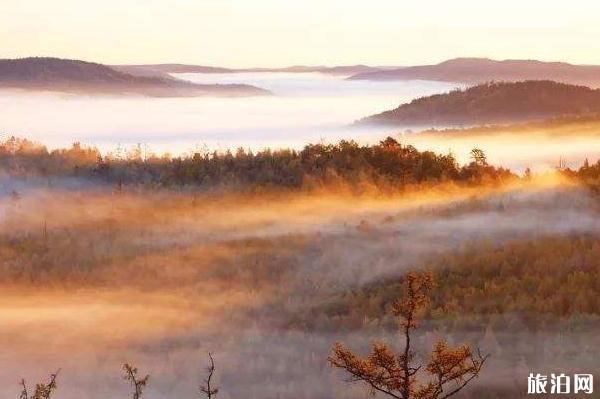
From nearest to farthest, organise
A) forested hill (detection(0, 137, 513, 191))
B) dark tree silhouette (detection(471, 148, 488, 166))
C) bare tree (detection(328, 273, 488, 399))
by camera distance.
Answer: bare tree (detection(328, 273, 488, 399)), forested hill (detection(0, 137, 513, 191)), dark tree silhouette (detection(471, 148, 488, 166))

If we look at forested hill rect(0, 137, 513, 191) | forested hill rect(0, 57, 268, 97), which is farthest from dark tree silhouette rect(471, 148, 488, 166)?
forested hill rect(0, 57, 268, 97)

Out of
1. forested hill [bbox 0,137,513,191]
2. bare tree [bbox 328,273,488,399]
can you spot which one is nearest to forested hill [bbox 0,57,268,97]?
forested hill [bbox 0,137,513,191]

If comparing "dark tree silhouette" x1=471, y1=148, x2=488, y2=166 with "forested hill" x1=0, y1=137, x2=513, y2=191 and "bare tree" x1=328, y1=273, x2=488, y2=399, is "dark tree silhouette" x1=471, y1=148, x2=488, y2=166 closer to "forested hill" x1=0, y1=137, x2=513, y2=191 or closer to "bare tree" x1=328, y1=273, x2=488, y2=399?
"forested hill" x1=0, y1=137, x2=513, y2=191

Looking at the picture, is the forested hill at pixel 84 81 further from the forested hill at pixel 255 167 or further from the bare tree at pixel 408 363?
the bare tree at pixel 408 363

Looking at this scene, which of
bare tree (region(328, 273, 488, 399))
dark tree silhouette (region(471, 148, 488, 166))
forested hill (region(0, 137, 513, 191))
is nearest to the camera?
bare tree (region(328, 273, 488, 399))

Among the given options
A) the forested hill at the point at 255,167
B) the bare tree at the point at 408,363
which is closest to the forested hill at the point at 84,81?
the forested hill at the point at 255,167

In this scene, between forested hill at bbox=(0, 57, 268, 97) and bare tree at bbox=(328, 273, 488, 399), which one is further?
forested hill at bbox=(0, 57, 268, 97)

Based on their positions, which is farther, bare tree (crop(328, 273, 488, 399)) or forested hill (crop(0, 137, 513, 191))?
forested hill (crop(0, 137, 513, 191))

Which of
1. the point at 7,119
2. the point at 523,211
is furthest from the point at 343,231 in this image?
the point at 7,119

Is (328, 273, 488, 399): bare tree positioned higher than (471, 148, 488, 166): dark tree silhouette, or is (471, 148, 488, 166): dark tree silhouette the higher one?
(328, 273, 488, 399): bare tree

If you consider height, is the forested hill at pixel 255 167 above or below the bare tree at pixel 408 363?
below

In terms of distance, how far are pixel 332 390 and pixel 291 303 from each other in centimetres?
2860

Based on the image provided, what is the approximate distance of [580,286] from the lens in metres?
63.6

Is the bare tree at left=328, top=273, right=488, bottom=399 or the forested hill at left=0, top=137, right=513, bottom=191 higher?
the bare tree at left=328, top=273, right=488, bottom=399
